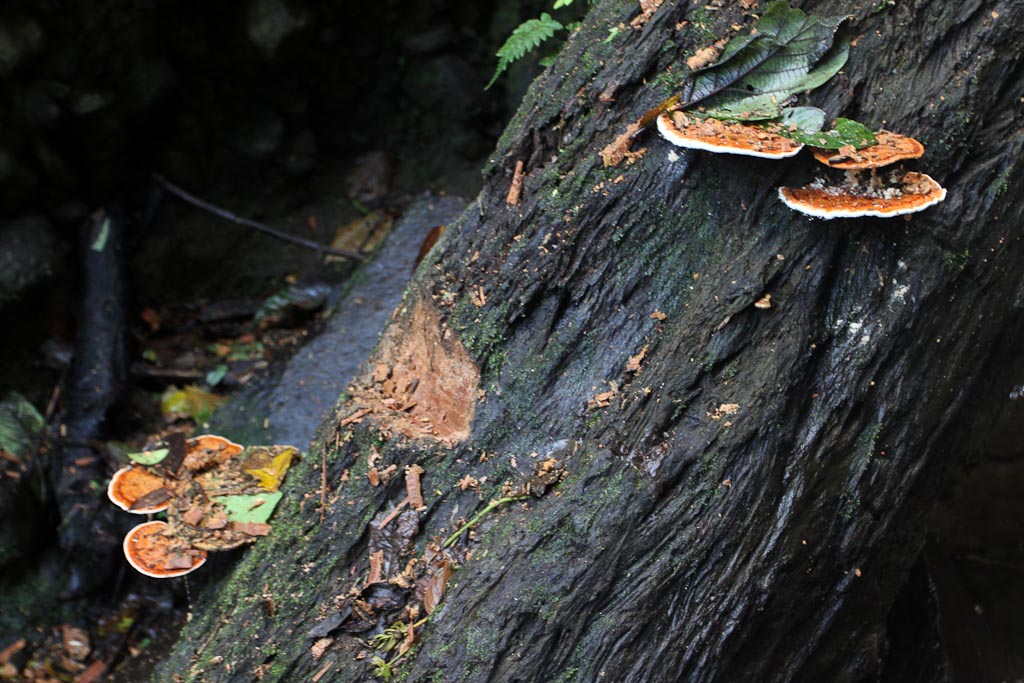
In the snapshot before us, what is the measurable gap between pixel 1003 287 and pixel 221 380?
18.9ft

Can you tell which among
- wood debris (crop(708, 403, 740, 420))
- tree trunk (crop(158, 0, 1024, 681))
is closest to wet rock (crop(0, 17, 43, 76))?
tree trunk (crop(158, 0, 1024, 681))

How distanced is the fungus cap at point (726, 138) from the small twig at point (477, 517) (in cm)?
144

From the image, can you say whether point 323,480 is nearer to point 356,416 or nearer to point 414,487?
point 356,416

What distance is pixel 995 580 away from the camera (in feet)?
15.8

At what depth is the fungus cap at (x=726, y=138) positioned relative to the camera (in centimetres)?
263

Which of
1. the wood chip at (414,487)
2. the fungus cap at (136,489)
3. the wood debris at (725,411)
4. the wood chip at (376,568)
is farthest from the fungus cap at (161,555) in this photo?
the wood debris at (725,411)

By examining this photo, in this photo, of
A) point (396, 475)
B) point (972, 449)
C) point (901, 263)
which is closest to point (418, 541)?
point (396, 475)

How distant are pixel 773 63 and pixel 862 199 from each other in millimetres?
688

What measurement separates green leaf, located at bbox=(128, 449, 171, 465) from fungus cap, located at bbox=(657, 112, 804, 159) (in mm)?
3118

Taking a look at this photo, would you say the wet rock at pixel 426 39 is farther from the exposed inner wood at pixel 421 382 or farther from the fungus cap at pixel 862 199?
the fungus cap at pixel 862 199

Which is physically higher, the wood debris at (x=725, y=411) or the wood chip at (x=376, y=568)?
the wood debris at (x=725, y=411)

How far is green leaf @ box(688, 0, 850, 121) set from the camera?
299cm

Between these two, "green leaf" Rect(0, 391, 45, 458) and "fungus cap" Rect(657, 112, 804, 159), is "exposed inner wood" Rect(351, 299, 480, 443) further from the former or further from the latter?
"green leaf" Rect(0, 391, 45, 458)

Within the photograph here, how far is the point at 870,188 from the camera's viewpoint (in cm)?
280
